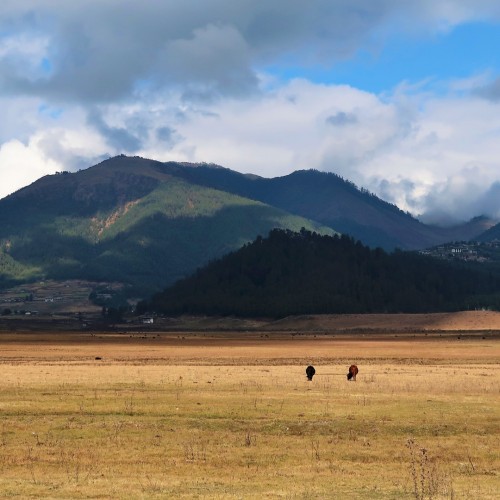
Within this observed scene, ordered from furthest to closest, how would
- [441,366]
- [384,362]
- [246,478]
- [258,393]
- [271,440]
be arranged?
[384,362] < [441,366] < [258,393] < [271,440] < [246,478]

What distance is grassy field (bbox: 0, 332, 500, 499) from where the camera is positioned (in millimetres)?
31297

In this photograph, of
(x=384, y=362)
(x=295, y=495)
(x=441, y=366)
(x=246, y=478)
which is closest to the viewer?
(x=295, y=495)

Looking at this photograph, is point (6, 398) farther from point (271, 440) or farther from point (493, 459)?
point (493, 459)

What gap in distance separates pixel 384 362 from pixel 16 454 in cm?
6638

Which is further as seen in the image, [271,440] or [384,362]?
[384,362]

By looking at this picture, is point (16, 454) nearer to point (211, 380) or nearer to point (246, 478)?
point (246, 478)

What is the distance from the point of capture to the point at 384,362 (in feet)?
324

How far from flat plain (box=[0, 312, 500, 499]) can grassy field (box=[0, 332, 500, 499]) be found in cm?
8

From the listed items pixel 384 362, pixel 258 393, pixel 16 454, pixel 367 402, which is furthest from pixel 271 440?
pixel 384 362

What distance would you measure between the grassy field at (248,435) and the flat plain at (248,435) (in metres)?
0.08

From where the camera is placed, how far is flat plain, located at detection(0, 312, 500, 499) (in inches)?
1233

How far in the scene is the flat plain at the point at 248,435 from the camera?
31.3 metres

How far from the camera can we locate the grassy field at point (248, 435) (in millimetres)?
31297

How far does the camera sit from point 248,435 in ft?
134
